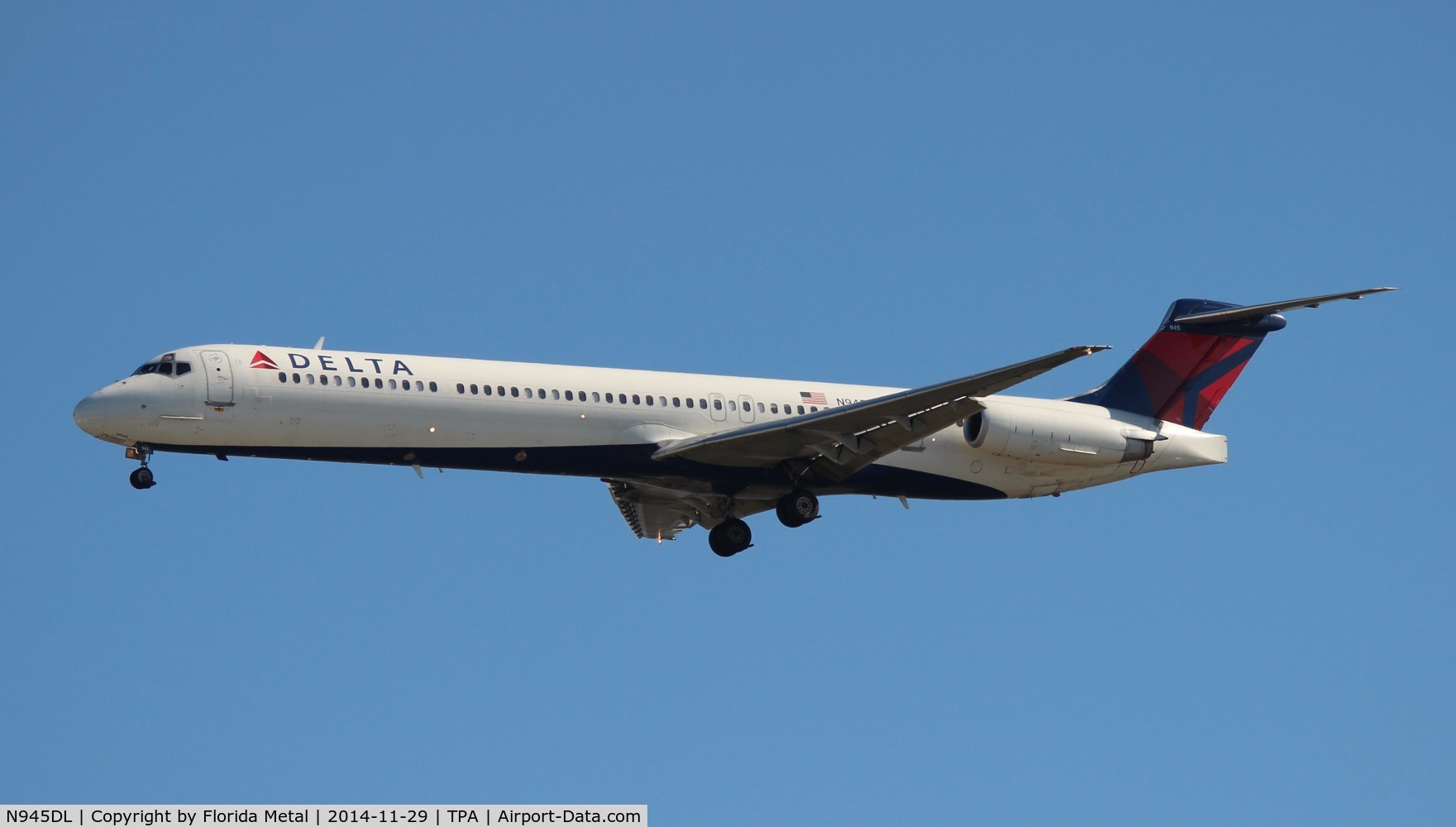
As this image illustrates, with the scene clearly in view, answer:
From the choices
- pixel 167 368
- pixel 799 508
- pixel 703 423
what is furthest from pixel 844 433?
pixel 167 368

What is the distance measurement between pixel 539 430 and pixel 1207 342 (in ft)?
43.9

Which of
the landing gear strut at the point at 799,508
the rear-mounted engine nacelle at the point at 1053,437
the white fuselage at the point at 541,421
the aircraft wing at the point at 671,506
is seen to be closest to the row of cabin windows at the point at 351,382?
the white fuselage at the point at 541,421

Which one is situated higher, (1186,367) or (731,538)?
(1186,367)

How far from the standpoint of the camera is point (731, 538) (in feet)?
107

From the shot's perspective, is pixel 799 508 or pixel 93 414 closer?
pixel 93 414

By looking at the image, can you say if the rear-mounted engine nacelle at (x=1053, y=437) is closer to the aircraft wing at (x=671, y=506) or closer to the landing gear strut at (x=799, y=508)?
the landing gear strut at (x=799, y=508)

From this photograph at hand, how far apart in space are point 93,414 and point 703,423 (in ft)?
32.5

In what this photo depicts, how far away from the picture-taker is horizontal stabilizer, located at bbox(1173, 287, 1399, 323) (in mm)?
28578

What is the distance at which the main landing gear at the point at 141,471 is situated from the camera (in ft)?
91.7

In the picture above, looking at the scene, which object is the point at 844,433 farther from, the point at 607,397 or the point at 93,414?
the point at 93,414

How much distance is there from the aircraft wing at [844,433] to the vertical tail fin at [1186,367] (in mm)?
5554

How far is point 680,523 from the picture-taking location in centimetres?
3403

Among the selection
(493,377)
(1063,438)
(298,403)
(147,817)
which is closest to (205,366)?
(298,403)

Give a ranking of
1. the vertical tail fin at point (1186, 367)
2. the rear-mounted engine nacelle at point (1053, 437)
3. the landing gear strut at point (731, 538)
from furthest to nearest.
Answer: the vertical tail fin at point (1186, 367), the landing gear strut at point (731, 538), the rear-mounted engine nacelle at point (1053, 437)
